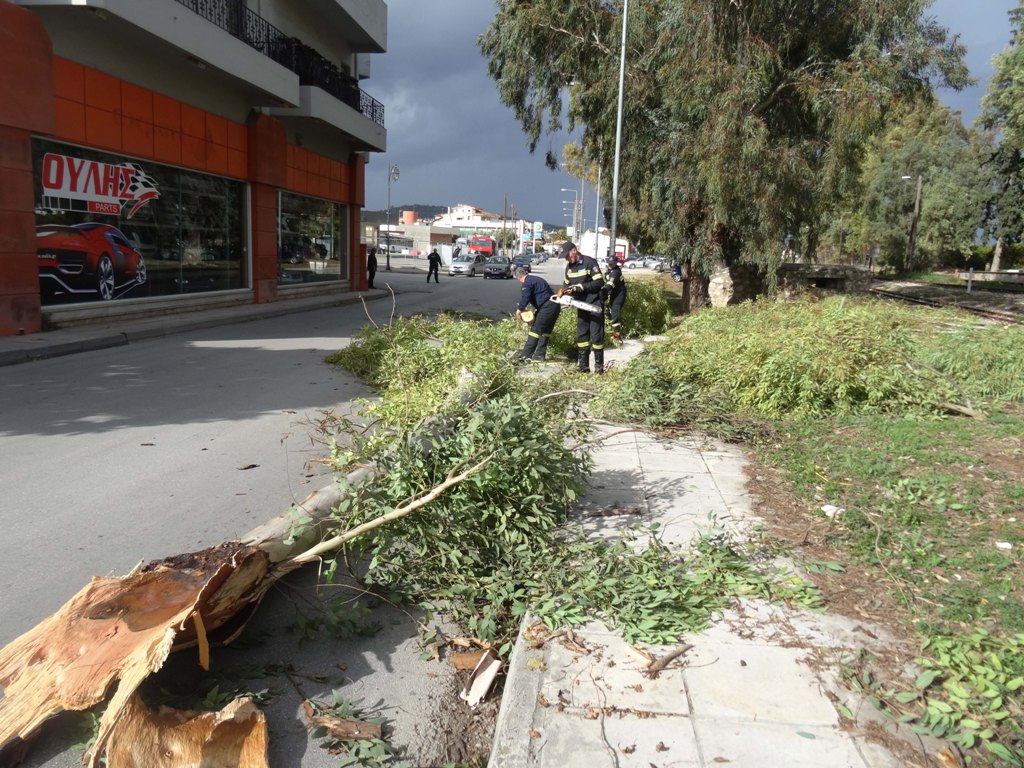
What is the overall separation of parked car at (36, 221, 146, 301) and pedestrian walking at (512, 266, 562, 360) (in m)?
9.06


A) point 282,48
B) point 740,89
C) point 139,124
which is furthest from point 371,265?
point 740,89

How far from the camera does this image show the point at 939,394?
7.68 m

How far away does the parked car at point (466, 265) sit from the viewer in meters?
50.0

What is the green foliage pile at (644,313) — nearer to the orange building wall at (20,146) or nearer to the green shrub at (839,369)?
the green shrub at (839,369)

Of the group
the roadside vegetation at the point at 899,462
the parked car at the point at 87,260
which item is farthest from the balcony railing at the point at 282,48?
Result: the roadside vegetation at the point at 899,462

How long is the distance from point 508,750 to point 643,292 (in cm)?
1628

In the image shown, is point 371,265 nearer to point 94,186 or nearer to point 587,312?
point 94,186

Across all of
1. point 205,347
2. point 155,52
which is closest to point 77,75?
point 155,52

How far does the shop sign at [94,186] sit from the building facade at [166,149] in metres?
0.03

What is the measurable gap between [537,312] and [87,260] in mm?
9660

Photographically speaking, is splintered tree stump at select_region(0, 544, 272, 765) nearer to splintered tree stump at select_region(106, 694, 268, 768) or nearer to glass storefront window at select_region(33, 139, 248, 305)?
splintered tree stump at select_region(106, 694, 268, 768)

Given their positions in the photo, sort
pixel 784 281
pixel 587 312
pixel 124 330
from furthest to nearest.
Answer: pixel 784 281 → pixel 124 330 → pixel 587 312

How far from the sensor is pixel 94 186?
48.4 feet

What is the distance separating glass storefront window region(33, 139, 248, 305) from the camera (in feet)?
45.4
